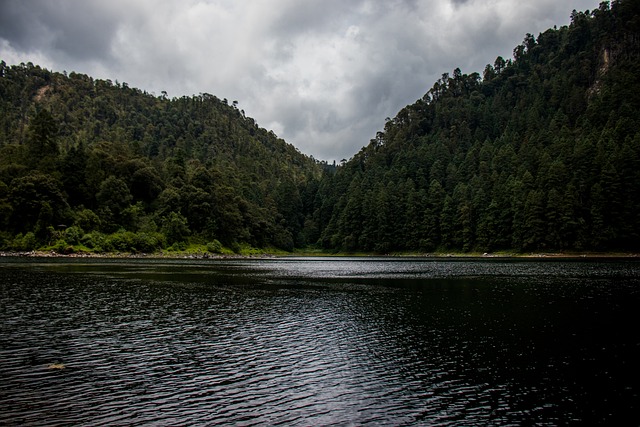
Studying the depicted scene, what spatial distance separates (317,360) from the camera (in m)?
24.4

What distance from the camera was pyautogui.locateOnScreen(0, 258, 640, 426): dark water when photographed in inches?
654

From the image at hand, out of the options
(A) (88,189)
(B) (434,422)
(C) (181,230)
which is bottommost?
(B) (434,422)

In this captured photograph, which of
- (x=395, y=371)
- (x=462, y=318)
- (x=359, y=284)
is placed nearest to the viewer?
(x=395, y=371)

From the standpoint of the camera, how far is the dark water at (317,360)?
16609 mm

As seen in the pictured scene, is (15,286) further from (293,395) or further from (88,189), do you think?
(88,189)

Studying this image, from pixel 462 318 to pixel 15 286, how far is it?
164 ft

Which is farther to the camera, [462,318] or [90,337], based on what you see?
[462,318]

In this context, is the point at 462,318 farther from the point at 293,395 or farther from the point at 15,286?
the point at 15,286

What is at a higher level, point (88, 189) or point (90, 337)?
point (88, 189)

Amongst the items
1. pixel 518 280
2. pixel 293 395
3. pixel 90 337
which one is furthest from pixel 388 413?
pixel 518 280

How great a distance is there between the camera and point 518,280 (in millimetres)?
66312

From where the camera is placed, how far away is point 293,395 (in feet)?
61.1

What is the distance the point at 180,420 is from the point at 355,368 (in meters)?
10.2

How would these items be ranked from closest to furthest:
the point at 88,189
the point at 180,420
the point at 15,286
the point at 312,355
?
the point at 180,420, the point at 312,355, the point at 15,286, the point at 88,189
